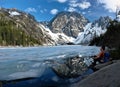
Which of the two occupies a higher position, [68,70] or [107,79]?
[107,79]

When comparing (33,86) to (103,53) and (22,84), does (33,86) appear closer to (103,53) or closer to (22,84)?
(22,84)

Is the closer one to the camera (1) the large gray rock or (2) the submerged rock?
(1) the large gray rock

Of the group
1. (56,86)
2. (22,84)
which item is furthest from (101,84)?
(22,84)

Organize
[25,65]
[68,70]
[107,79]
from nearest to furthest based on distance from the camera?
[107,79], [68,70], [25,65]

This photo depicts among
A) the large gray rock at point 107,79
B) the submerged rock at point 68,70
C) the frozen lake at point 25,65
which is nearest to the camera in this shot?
the large gray rock at point 107,79

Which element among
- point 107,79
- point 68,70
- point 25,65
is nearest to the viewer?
point 107,79

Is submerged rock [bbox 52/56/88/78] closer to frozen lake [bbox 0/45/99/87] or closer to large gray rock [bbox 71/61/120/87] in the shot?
frozen lake [bbox 0/45/99/87]

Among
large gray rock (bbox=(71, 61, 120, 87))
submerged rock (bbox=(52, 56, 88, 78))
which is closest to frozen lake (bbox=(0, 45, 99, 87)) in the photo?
submerged rock (bbox=(52, 56, 88, 78))

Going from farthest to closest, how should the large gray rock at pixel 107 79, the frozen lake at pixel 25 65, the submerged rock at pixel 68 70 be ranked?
1. the submerged rock at pixel 68 70
2. the frozen lake at pixel 25 65
3. the large gray rock at pixel 107 79

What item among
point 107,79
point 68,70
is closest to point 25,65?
point 68,70

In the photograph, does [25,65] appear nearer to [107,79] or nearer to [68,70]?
[68,70]

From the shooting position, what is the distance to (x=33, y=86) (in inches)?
756

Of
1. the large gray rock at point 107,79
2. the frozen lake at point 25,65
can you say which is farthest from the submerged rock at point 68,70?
the large gray rock at point 107,79

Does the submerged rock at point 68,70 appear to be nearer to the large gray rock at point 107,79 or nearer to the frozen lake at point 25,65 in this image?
the frozen lake at point 25,65
